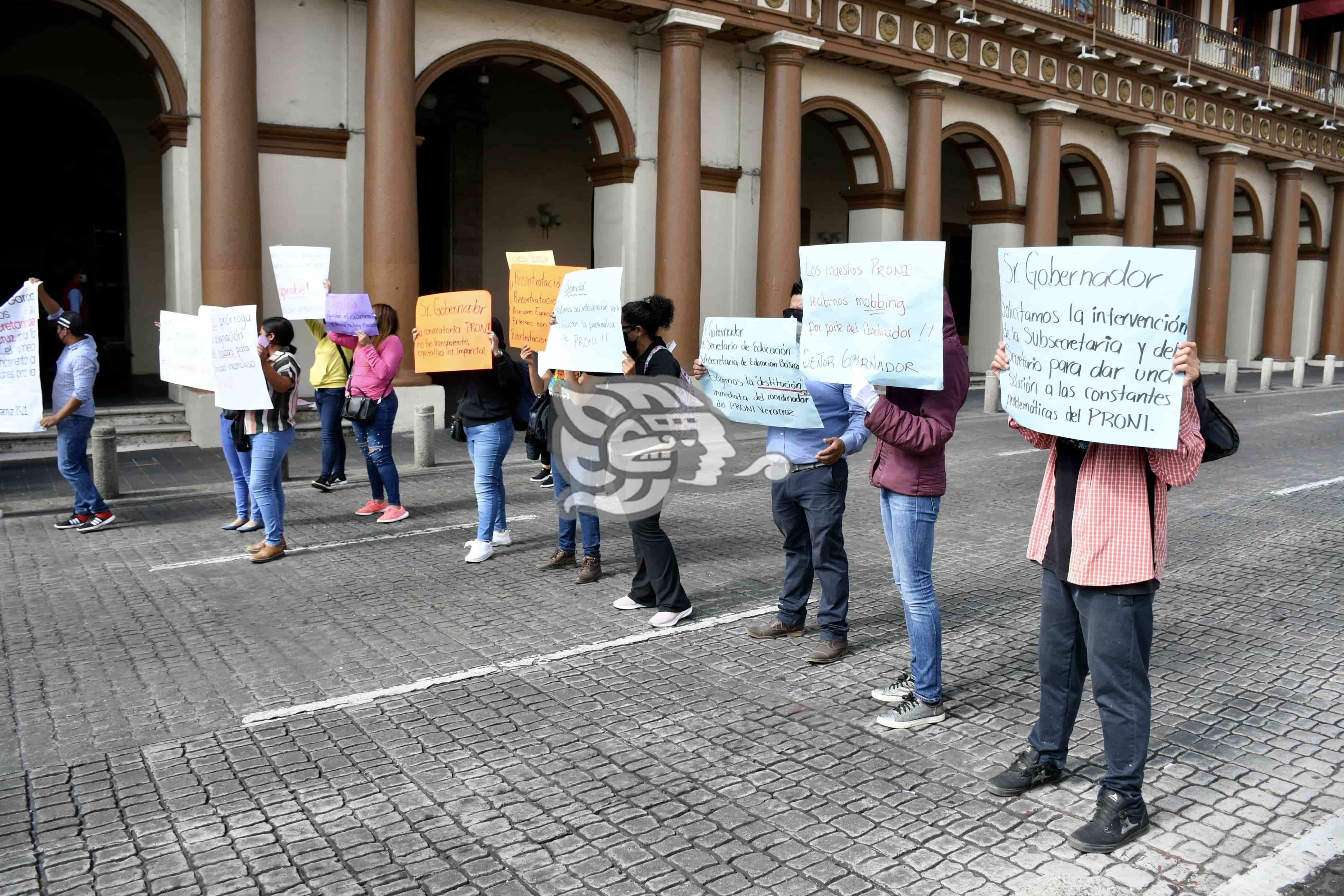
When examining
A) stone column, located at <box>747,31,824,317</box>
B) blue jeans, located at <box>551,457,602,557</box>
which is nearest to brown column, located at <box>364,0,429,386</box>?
stone column, located at <box>747,31,824,317</box>

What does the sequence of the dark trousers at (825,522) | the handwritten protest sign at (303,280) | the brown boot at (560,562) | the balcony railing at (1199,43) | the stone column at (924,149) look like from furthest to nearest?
the balcony railing at (1199,43), the stone column at (924,149), the handwritten protest sign at (303,280), the brown boot at (560,562), the dark trousers at (825,522)

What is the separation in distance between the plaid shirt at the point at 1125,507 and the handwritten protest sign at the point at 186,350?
21.5 ft

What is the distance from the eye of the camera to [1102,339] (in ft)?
11.4

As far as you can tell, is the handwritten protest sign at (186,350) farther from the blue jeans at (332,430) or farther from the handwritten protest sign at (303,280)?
the blue jeans at (332,430)

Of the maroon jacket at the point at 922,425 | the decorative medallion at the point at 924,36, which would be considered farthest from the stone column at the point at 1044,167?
the maroon jacket at the point at 922,425

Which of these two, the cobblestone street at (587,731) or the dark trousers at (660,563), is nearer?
the cobblestone street at (587,731)

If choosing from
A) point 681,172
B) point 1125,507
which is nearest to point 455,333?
point 1125,507

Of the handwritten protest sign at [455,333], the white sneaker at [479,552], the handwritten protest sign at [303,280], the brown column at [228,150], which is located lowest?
the white sneaker at [479,552]

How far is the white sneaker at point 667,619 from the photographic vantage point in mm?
6023

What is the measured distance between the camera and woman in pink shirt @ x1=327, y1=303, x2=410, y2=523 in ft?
29.3

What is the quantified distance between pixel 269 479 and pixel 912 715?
5.02 meters

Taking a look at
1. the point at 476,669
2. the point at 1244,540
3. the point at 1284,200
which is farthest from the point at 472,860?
the point at 1284,200

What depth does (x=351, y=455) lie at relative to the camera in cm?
1273

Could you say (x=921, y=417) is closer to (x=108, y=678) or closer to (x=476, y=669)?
(x=476, y=669)
